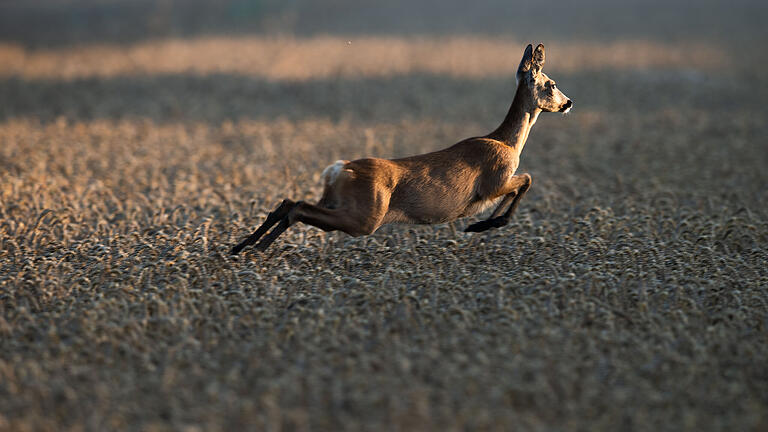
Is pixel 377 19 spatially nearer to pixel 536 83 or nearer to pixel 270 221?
pixel 536 83

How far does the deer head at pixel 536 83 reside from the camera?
618 centimetres

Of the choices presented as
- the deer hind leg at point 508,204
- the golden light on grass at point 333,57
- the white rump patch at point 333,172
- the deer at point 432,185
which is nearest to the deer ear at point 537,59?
the deer at point 432,185

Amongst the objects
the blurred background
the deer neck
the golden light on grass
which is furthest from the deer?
the blurred background

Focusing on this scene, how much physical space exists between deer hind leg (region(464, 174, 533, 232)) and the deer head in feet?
2.30

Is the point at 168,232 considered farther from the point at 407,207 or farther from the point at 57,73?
the point at 57,73

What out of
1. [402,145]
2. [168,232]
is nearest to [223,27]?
[402,145]

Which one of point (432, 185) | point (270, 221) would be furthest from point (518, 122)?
point (270, 221)

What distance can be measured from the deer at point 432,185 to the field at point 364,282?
394 mm

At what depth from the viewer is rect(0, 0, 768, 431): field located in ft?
12.6

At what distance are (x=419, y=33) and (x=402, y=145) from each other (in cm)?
1148

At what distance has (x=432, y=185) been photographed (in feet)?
18.7

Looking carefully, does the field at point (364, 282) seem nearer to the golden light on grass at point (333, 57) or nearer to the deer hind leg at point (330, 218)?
the deer hind leg at point (330, 218)

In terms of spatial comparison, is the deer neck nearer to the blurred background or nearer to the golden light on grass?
the golden light on grass

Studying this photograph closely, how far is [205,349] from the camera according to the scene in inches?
172
